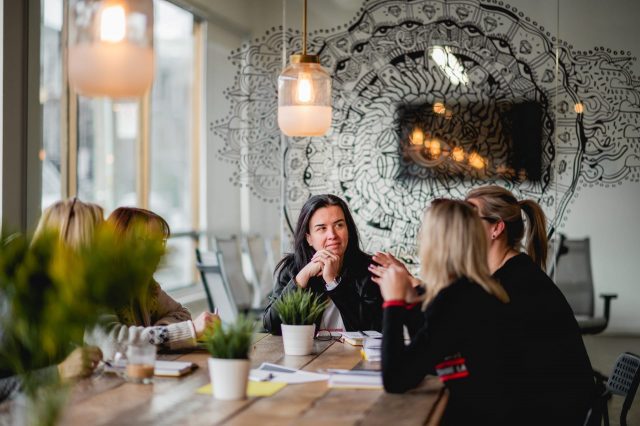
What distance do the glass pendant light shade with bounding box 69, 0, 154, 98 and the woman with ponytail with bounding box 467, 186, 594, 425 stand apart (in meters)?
1.42

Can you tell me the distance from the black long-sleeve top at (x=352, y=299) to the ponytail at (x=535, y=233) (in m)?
0.75

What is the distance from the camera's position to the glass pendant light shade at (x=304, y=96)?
12.5 feet

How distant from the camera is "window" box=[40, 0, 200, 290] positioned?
6.23m

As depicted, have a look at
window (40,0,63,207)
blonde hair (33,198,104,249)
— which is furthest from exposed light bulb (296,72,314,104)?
window (40,0,63,207)

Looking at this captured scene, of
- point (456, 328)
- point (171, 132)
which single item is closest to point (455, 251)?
point (456, 328)

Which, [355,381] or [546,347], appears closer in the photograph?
[355,381]

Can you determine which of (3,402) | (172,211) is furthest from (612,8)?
(172,211)

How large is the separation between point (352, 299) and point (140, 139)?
4.08 meters

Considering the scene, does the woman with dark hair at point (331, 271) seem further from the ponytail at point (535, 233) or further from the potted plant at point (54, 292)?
the potted plant at point (54, 292)

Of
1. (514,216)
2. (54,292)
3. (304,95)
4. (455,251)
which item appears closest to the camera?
(54,292)

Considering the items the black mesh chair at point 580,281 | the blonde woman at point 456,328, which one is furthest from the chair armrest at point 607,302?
the blonde woman at point 456,328

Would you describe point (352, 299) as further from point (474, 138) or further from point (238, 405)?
point (474, 138)

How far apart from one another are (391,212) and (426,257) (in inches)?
103

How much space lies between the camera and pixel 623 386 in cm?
334
